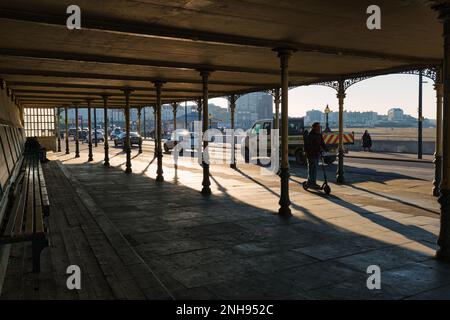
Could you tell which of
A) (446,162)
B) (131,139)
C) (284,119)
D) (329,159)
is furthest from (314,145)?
(131,139)

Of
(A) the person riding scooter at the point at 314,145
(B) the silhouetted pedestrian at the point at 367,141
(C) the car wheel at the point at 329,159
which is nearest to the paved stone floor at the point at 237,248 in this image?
(A) the person riding scooter at the point at 314,145

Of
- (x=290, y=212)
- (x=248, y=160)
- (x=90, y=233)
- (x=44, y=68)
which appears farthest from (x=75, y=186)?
(x=248, y=160)

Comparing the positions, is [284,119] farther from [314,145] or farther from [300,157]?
[300,157]

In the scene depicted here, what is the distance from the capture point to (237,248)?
663cm

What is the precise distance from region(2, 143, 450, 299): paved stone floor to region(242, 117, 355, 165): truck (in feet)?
30.0

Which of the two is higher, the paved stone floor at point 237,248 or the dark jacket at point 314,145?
the dark jacket at point 314,145

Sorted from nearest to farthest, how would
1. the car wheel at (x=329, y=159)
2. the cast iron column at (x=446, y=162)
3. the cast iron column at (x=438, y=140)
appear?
1. the cast iron column at (x=446, y=162)
2. the cast iron column at (x=438, y=140)
3. the car wheel at (x=329, y=159)

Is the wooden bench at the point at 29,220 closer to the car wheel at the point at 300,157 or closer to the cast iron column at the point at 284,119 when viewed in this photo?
the cast iron column at the point at 284,119

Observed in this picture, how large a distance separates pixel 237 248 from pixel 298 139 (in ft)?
54.2

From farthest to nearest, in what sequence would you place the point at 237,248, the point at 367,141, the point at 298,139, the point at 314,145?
the point at 367,141
the point at 298,139
the point at 314,145
the point at 237,248

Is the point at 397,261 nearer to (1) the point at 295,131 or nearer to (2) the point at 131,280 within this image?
(2) the point at 131,280

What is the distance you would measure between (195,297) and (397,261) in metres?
3.16

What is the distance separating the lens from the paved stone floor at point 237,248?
15.8 feet

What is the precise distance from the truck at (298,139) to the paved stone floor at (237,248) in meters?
9.14
